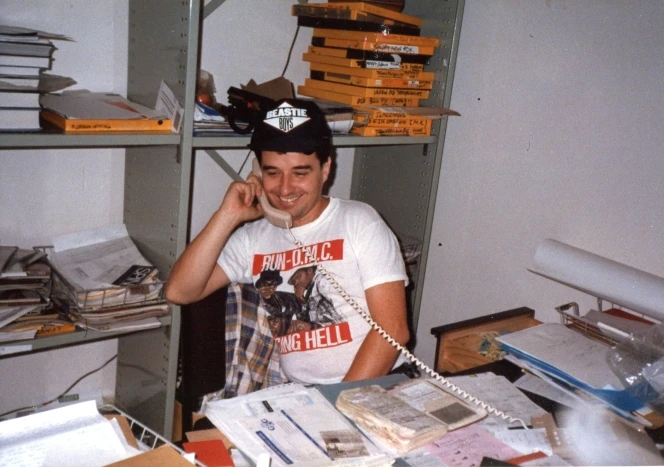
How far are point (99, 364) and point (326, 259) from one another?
3.27ft

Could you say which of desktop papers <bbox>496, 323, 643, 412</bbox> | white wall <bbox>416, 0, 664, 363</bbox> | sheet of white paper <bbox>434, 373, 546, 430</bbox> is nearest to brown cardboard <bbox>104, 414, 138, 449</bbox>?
sheet of white paper <bbox>434, 373, 546, 430</bbox>

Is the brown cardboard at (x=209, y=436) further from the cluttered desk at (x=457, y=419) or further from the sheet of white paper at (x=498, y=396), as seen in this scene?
the sheet of white paper at (x=498, y=396)

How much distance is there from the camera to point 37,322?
63.3 inches

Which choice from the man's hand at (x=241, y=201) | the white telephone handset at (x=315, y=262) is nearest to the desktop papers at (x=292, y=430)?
the white telephone handset at (x=315, y=262)

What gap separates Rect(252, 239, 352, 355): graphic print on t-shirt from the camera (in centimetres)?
181

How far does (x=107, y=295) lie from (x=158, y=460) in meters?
0.88

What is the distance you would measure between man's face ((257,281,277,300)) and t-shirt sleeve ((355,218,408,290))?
0.90 feet

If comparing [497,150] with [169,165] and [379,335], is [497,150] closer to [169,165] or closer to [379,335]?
[379,335]

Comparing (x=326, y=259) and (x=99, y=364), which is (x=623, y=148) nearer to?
(x=326, y=259)

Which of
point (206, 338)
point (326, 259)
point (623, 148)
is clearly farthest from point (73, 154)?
point (623, 148)

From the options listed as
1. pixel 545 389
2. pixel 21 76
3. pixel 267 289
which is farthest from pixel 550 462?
pixel 21 76

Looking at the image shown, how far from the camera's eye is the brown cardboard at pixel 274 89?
208 centimetres

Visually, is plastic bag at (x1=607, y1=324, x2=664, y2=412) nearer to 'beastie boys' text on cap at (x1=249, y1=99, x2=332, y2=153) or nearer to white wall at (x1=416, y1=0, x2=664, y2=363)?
white wall at (x1=416, y1=0, x2=664, y2=363)

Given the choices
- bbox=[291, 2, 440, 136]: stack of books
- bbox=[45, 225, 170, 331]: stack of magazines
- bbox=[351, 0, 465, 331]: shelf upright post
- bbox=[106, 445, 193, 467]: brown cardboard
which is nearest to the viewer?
bbox=[106, 445, 193, 467]: brown cardboard
